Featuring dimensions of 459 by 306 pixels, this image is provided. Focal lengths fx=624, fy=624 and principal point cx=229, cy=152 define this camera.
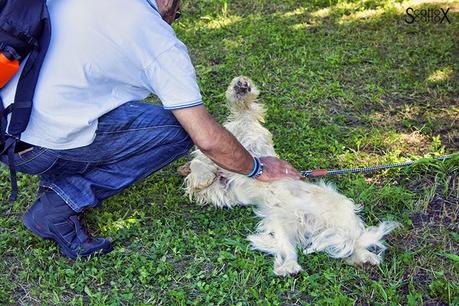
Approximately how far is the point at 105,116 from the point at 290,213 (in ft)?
3.90

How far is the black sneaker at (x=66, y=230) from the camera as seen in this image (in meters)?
3.51

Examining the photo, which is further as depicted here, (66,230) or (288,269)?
(66,230)

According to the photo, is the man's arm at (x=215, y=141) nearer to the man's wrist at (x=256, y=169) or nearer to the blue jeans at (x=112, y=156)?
the man's wrist at (x=256, y=169)

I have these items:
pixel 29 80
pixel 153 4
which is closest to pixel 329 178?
pixel 153 4

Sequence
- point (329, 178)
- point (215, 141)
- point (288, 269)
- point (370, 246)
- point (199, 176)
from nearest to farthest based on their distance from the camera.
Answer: point (215, 141), point (288, 269), point (370, 246), point (199, 176), point (329, 178)

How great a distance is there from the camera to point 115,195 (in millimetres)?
3932

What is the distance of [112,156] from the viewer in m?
3.47

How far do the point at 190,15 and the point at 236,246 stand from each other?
372 centimetres

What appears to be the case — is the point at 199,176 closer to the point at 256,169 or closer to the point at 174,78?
the point at 256,169

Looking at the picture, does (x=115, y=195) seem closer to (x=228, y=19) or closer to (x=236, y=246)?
(x=236, y=246)

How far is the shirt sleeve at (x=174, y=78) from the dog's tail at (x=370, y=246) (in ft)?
3.98

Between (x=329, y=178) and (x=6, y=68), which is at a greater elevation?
(x=6, y=68)

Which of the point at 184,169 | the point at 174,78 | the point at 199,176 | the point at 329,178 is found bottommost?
the point at 329,178

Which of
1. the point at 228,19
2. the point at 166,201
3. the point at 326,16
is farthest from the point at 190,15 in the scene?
the point at 166,201
